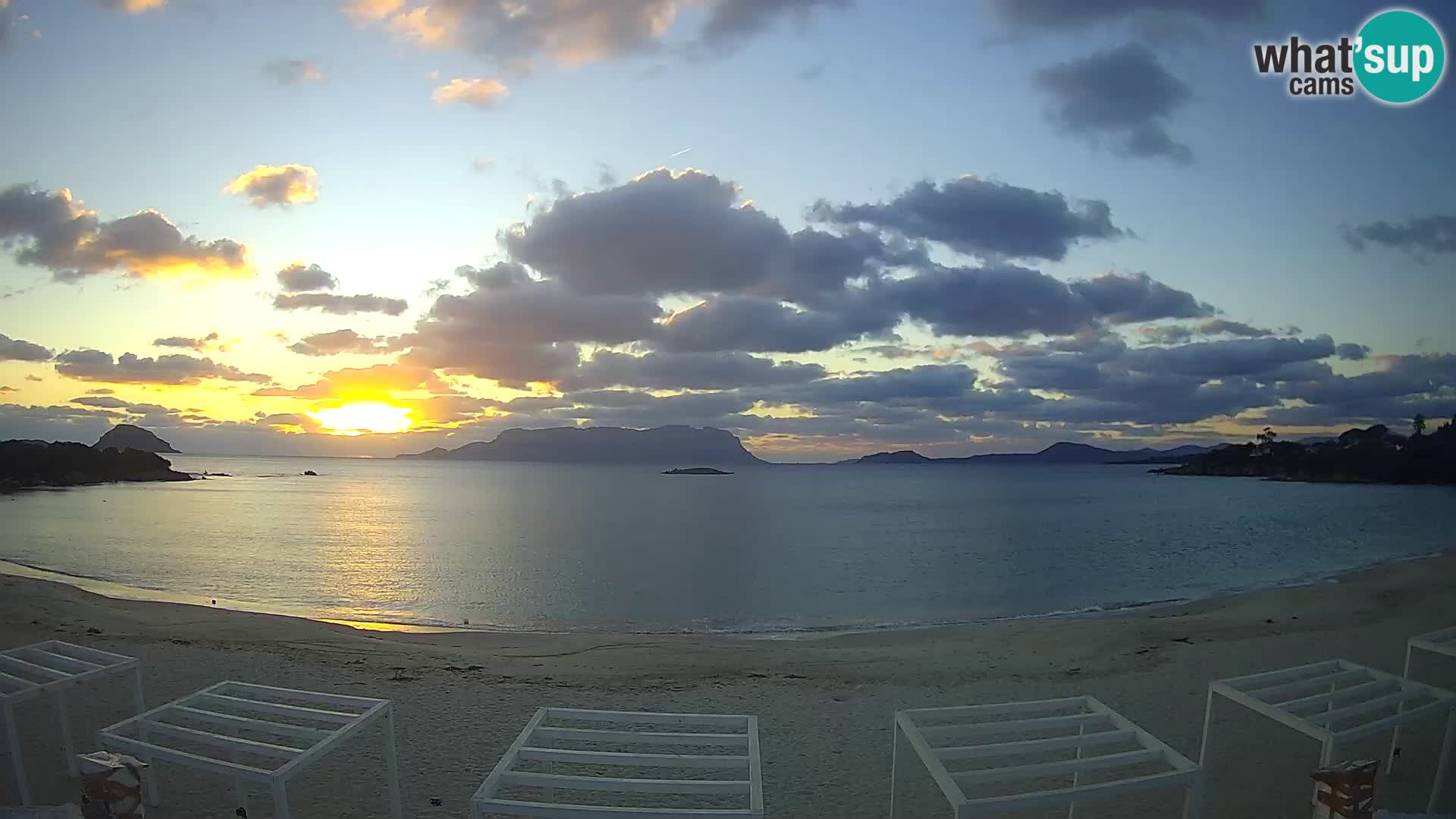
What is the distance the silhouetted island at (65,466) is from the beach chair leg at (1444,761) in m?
104

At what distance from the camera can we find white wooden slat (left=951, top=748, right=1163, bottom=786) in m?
3.88

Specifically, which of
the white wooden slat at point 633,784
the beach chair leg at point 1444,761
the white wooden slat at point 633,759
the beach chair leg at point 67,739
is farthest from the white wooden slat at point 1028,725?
the beach chair leg at point 67,739

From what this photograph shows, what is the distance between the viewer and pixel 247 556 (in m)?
30.5

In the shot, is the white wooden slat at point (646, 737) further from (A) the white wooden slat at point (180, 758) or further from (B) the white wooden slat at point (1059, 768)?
(A) the white wooden slat at point (180, 758)

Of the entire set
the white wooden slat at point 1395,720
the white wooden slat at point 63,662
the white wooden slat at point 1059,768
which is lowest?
the white wooden slat at point 1395,720

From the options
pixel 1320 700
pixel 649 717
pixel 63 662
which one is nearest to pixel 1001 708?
pixel 1320 700

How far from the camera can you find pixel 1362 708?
4.70 metres

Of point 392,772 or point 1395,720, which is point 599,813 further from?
point 1395,720

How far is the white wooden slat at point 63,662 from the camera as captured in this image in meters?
Answer: 5.75

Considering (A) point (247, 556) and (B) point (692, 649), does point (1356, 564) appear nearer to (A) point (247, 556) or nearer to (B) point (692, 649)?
(B) point (692, 649)

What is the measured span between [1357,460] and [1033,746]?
146024 millimetres

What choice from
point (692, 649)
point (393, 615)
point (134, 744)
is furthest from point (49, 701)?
point (393, 615)

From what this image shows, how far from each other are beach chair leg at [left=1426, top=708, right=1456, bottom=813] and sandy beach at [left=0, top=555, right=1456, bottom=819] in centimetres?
44

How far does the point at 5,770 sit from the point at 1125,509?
6725 centimetres
